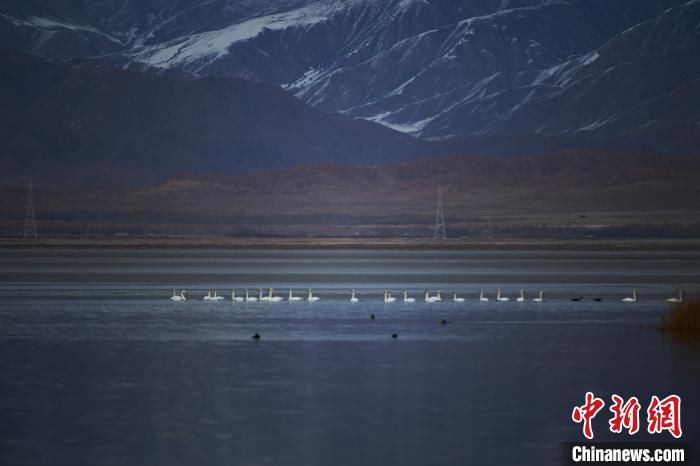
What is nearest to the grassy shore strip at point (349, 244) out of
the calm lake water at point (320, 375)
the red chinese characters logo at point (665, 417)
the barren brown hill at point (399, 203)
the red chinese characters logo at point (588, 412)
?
Result: the barren brown hill at point (399, 203)

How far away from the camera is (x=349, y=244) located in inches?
5217

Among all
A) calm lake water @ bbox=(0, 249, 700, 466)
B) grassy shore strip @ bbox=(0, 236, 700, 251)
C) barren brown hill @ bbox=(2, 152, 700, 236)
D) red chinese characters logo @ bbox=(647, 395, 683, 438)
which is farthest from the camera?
barren brown hill @ bbox=(2, 152, 700, 236)

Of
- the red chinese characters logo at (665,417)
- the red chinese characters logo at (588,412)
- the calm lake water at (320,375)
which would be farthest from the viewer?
the red chinese characters logo at (588,412)

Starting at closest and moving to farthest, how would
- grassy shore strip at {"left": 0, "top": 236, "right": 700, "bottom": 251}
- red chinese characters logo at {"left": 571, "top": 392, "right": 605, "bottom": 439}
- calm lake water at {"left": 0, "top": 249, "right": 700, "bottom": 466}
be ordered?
calm lake water at {"left": 0, "top": 249, "right": 700, "bottom": 466} → red chinese characters logo at {"left": 571, "top": 392, "right": 605, "bottom": 439} → grassy shore strip at {"left": 0, "top": 236, "right": 700, "bottom": 251}

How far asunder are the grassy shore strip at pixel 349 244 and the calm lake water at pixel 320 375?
204ft

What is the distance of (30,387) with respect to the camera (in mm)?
30312

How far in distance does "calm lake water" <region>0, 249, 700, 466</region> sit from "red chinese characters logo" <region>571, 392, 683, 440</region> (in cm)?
22

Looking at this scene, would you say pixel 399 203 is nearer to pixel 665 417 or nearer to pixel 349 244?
pixel 349 244

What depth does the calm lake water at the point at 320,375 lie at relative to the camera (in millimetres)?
24438

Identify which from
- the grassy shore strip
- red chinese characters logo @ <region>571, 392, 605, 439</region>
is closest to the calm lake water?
red chinese characters logo @ <region>571, 392, 605, 439</region>

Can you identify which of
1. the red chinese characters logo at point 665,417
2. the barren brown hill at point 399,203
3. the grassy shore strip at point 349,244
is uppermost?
the barren brown hill at point 399,203

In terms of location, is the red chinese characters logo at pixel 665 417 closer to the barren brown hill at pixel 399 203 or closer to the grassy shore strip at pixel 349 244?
the grassy shore strip at pixel 349 244

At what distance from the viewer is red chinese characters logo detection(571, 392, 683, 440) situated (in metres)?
25.2

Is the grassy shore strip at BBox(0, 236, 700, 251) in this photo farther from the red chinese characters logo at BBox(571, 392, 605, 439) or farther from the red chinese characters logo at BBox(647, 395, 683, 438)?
the red chinese characters logo at BBox(647, 395, 683, 438)
